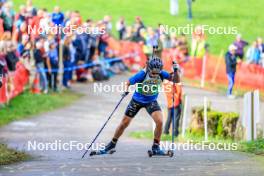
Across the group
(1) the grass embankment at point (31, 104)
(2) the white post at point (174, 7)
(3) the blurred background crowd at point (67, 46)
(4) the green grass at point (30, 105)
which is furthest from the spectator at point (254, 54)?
(4) the green grass at point (30, 105)

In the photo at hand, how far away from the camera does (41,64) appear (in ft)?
88.6

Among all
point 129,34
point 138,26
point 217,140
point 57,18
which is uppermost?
point 138,26

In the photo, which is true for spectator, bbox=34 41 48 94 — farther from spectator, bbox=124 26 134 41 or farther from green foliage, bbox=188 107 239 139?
spectator, bbox=124 26 134 41

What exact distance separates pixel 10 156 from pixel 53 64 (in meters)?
12.4

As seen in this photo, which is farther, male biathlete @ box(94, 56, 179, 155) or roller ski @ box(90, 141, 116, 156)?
roller ski @ box(90, 141, 116, 156)

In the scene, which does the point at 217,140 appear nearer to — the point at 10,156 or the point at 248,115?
the point at 248,115

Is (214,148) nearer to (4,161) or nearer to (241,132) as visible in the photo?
(241,132)

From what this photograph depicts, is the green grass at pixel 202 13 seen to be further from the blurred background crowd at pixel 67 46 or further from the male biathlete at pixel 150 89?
the male biathlete at pixel 150 89

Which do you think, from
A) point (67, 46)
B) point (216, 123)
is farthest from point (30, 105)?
point (216, 123)

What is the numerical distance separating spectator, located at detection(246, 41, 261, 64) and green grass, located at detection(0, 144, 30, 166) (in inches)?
697

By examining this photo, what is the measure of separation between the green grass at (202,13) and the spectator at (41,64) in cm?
1132

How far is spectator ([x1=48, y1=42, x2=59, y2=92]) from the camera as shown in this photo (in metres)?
27.8

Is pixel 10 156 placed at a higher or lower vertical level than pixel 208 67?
lower

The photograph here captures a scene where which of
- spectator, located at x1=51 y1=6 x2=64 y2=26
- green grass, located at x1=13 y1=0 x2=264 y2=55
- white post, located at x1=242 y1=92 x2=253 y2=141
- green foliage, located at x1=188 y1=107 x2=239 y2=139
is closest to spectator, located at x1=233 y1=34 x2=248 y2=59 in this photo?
green grass, located at x1=13 y1=0 x2=264 y2=55
